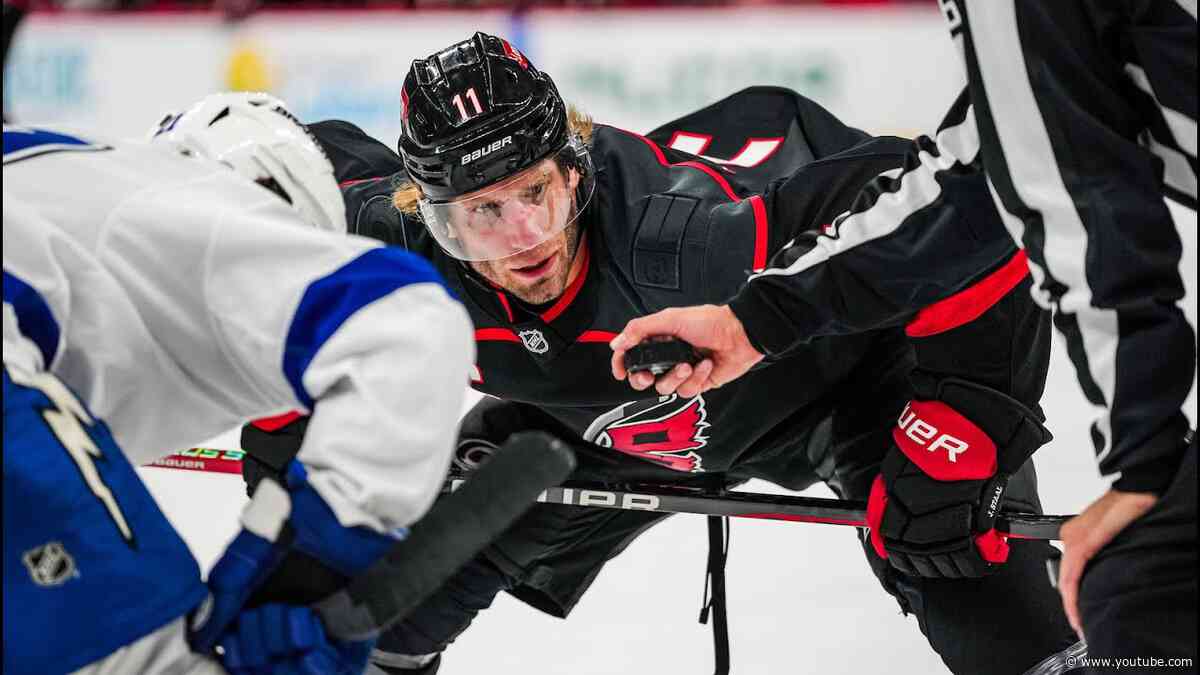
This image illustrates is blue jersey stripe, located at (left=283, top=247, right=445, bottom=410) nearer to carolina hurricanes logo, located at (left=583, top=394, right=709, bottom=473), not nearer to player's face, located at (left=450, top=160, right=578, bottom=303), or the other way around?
player's face, located at (left=450, top=160, right=578, bottom=303)

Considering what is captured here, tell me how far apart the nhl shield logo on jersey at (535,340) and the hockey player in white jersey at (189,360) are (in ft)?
2.81

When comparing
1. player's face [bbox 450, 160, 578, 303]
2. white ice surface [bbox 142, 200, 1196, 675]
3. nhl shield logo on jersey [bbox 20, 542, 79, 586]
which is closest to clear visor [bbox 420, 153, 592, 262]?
player's face [bbox 450, 160, 578, 303]

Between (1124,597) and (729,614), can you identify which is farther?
(729,614)

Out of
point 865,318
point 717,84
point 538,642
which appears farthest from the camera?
point 717,84

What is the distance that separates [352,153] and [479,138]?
62 centimetres

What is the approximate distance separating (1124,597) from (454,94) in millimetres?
1205

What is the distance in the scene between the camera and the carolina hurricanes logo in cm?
213

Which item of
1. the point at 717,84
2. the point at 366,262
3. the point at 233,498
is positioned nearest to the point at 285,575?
the point at 366,262

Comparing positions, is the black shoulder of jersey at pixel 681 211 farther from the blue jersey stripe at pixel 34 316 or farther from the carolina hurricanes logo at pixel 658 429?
the blue jersey stripe at pixel 34 316

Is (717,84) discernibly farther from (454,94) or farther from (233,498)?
(454,94)

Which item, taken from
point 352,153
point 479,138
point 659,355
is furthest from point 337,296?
point 352,153

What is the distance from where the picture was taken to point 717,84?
4516 millimetres

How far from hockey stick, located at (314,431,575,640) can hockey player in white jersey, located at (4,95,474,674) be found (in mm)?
22

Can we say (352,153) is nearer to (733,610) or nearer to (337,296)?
(733,610)
